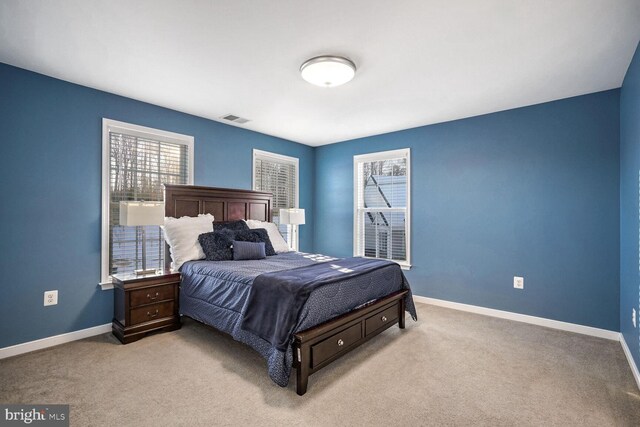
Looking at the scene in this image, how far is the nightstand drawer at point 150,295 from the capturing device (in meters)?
2.94

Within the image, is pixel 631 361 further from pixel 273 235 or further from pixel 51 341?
pixel 51 341

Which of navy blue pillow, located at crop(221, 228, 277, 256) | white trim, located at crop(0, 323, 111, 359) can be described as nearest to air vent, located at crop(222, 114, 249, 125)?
navy blue pillow, located at crop(221, 228, 277, 256)

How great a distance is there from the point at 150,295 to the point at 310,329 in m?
1.84

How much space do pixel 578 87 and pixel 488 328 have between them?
2653mm

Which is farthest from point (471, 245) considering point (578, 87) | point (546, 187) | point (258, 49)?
point (258, 49)

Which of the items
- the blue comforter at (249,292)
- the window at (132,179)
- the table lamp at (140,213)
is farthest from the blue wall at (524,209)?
the table lamp at (140,213)

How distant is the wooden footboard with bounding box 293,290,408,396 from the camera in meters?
2.11

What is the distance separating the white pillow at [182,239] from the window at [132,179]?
27cm

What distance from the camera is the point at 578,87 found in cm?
306

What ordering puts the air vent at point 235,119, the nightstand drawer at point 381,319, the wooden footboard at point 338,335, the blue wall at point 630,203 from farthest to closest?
1. the air vent at point 235,119
2. the nightstand drawer at point 381,319
3. the blue wall at point 630,203
4. the wooden footboard at point 338,335

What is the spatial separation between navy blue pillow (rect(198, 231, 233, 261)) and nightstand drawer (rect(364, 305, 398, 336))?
5.48ft

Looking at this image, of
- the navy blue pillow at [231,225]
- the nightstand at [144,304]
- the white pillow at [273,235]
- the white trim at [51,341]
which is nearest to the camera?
the white trim at [51,341]

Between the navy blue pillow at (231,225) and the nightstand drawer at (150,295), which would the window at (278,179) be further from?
the nightstand drawer at (150,295)

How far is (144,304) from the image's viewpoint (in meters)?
3.00
